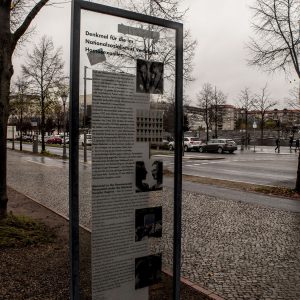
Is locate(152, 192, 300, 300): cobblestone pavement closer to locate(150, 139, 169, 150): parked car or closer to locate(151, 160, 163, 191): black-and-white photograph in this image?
locate(151, 160, 163, 191): black-and-white photograph

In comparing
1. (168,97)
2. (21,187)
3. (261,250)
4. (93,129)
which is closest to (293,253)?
(261,250)

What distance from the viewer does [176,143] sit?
3.81 m

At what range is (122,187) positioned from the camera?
352 cm

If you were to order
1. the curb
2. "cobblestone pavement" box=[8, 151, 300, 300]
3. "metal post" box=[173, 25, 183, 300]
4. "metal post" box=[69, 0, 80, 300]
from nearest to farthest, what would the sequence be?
1. "metal post" box=[69, 0, 80, 300]
2. "metal post" box=[173, 25, 183, 300]
3. the curb
4. "cobblestone pavement" box=[8, 151, 300, 300]

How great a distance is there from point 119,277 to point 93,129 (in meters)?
1.32

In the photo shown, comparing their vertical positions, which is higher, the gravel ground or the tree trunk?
the tree trunk

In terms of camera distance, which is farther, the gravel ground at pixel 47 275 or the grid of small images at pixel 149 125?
the gravel ground at pixel 47 275

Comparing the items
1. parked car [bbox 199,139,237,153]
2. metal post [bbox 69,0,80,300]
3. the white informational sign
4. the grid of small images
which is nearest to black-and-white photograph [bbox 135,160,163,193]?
the white informational sign

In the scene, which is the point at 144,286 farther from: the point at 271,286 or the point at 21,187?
the point at 21,187

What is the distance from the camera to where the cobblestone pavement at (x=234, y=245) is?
5.00m

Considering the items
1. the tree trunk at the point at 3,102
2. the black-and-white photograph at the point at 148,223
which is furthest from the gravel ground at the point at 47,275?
the tree trunk at the point at 3,102

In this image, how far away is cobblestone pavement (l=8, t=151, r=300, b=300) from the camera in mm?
4996

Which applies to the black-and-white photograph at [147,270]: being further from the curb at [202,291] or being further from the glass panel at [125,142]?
the curb at [202,291]

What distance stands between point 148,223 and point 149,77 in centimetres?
134
